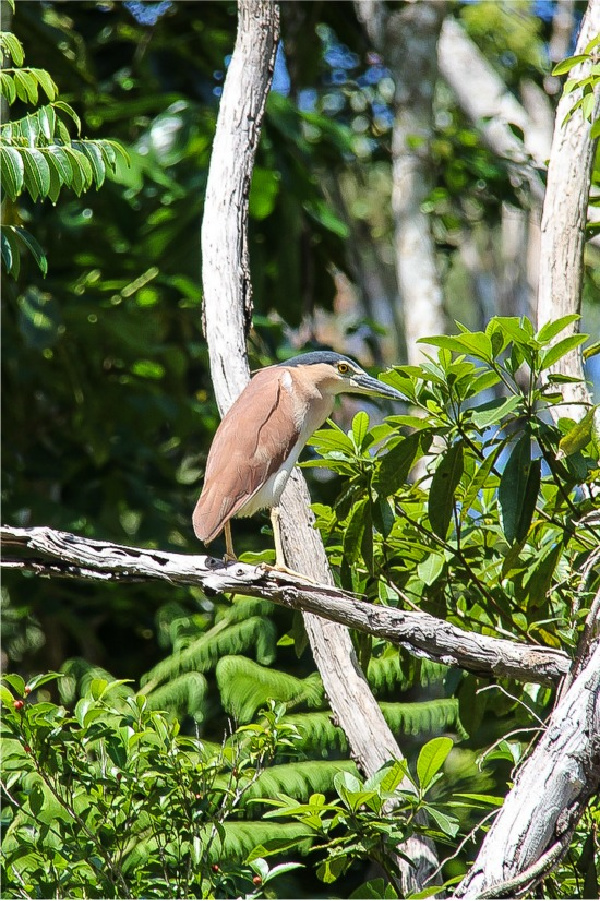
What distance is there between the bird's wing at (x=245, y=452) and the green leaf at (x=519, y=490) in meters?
0.74

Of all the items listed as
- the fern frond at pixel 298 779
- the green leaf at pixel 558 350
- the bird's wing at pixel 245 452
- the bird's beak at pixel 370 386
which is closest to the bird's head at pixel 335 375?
the bird's beak at pixel 370 386

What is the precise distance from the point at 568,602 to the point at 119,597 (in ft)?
9.60

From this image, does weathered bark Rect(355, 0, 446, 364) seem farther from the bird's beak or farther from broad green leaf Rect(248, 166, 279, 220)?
the bird's beak

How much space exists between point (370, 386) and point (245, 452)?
44 centimetres

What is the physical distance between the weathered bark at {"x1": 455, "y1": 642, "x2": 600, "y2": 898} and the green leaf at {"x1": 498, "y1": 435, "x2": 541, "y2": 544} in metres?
0.43

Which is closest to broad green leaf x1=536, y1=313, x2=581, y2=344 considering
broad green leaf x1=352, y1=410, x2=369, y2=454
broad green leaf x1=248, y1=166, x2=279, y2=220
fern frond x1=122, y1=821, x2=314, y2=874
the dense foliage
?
the dense foliage

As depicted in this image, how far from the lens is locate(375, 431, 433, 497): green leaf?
234 cm

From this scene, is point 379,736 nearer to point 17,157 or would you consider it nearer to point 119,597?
point 17,157

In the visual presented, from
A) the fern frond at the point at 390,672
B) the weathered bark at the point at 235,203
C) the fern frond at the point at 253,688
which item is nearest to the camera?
the weathered bark at the point at 235,203

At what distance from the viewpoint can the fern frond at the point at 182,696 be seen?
3854mm

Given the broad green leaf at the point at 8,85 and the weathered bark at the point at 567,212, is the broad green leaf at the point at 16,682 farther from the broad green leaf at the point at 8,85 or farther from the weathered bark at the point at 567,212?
the weathered bark at the point at 567,212

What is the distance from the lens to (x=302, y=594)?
2229 mm

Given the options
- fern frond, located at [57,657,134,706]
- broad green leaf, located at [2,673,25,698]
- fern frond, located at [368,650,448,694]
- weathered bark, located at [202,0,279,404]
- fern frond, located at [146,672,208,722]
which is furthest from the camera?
fern frond, located at [57,657,134,706]

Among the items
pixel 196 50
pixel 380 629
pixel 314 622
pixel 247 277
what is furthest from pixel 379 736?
pixel 196 50
